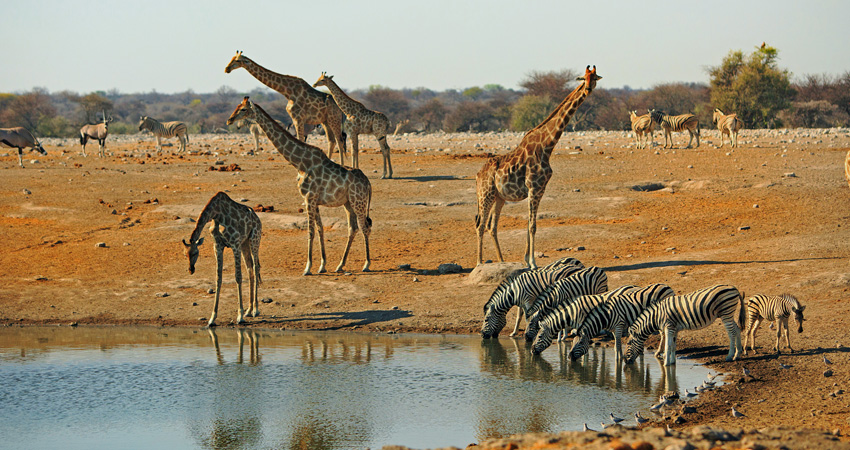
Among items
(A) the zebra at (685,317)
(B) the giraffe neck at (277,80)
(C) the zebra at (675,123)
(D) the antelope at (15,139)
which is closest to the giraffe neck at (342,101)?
(B) the giraffe neck at (277,80)

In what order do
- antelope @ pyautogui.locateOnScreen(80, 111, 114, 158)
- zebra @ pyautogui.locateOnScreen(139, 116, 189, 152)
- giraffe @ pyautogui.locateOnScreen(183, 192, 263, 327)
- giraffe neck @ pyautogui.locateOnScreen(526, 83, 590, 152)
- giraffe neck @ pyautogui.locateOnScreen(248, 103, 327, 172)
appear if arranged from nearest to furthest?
giraffe @ pyautogui.locateOnScreen(183, 192, 263, 327) < giraffe neck @ pyautogui.locateOnScreen(526, 83, 590, 152) < giraffe neck @ pyautogui.locateOnScreen(248, 103, 327, 172) < antelope @ pyautogui.locateOnScreen(80, 111, 114, 158) < zebra @ pyautogui.locateOnScreen(139, 116, 189, 152)

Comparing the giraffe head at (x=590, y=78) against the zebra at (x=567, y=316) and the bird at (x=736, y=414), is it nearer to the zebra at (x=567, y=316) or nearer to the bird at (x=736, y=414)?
the zebra at (x=567, y=316)

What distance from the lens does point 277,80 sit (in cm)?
2033

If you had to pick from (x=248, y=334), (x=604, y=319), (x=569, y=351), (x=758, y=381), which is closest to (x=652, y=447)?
(x=758, y=381)

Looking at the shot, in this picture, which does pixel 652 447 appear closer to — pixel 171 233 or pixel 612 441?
pixel 612 441

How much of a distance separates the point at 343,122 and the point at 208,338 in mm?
12692

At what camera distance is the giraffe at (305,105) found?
66.7 feet

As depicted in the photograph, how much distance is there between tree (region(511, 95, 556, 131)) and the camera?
50.4 metres

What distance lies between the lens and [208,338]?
41.0 ft

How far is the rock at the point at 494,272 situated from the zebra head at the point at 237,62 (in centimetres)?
732

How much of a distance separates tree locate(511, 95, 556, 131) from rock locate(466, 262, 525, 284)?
117 ft

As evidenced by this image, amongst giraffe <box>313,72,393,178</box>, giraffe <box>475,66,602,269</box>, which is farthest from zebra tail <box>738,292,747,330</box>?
giraffe <box>313,72,393,178</box>

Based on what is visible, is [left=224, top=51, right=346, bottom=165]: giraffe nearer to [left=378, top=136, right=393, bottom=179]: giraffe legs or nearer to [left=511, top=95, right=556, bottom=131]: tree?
[left=378, top=136, right=393, bottom=179]: giraffe legs

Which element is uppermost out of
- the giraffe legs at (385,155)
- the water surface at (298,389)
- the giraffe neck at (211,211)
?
the giraffe legs at (385,155)
